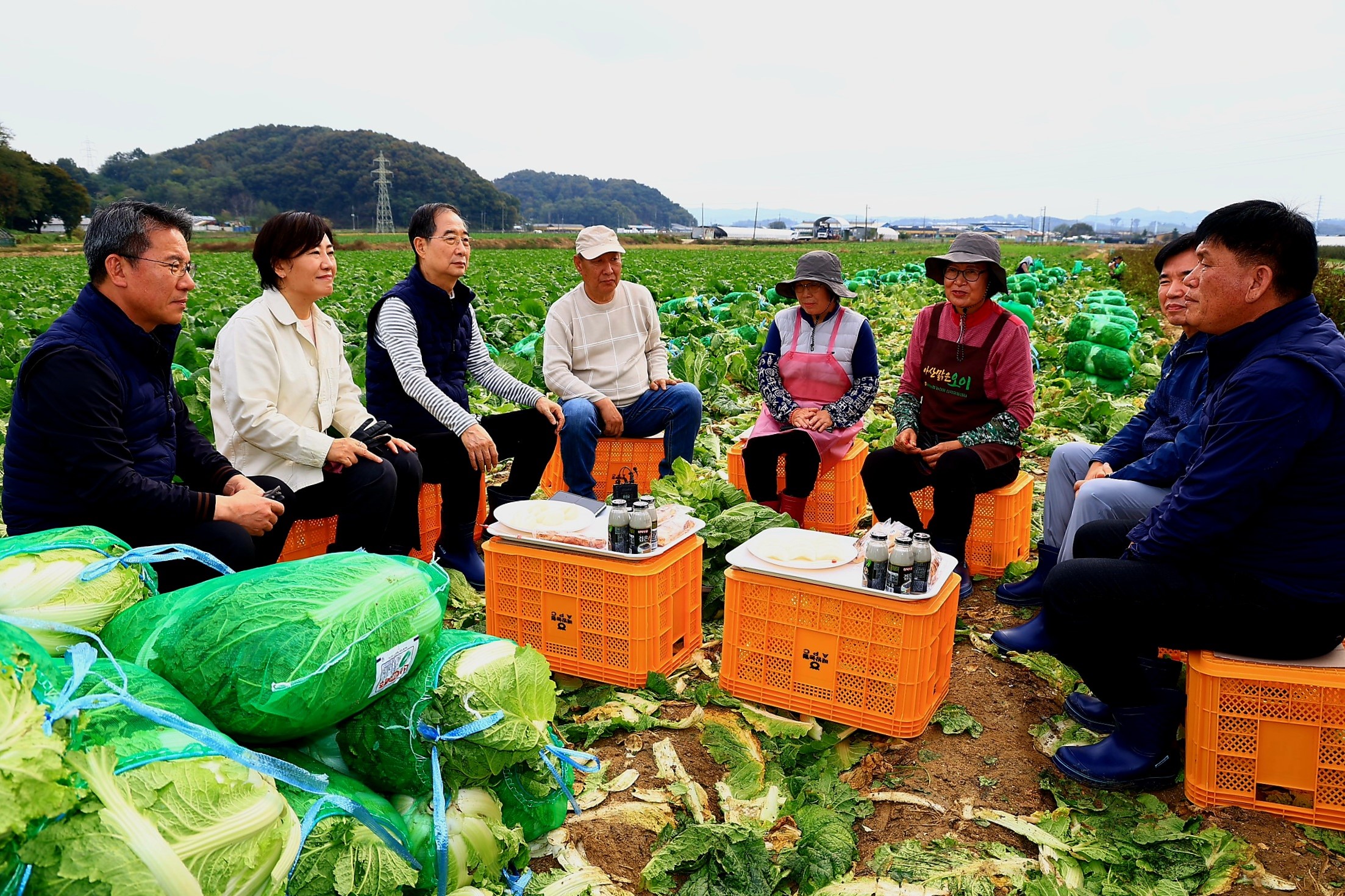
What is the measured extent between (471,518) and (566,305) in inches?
56.3

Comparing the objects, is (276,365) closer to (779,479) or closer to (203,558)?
(203,558)

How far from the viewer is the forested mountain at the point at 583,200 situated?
148 meters

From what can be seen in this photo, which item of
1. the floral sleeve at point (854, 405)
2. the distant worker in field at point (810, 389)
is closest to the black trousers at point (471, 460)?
the distant worker in field at point (810, 389)

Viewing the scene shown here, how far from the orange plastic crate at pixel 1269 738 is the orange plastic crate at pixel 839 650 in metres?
0.85

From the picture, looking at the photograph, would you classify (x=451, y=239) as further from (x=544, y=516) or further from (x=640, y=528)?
(x=640, y=528)

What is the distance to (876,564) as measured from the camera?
3.09 m

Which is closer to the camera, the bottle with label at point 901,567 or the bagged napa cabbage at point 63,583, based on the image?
the bagged napa cabbage at point 63,583

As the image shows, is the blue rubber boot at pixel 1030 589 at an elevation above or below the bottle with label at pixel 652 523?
below

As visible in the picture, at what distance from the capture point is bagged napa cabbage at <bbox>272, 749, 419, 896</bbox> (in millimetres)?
1814

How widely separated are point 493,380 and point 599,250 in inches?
39.1

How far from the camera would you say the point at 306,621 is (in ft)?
6.80

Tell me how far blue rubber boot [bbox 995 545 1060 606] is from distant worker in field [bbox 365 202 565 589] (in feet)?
8.39

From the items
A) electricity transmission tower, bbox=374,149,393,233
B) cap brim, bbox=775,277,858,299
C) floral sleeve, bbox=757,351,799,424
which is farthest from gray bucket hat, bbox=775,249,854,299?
electricity transmission tower, bbox=374,149,393,233

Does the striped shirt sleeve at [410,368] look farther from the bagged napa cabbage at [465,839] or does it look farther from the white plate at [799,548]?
the bagged napa cabbage at [465,839]
